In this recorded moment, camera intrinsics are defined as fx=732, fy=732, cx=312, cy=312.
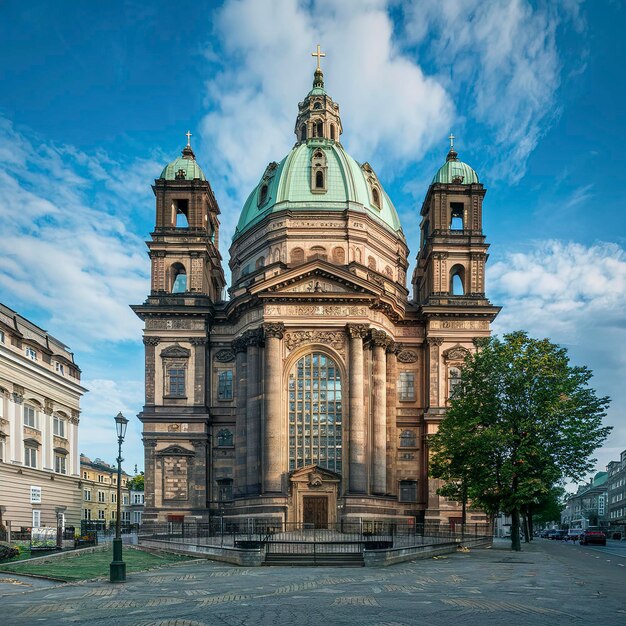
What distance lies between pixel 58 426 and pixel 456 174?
44.6m

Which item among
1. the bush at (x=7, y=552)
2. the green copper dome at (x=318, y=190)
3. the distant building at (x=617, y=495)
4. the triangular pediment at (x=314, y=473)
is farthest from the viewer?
the distant building at (x=617, y=495)

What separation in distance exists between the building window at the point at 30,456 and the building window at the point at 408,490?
103 ft

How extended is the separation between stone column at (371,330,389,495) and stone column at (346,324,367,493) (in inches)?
60.0

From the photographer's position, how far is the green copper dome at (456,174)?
7006cm

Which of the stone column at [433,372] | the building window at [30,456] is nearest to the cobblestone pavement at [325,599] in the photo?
the stone column at [433,372]

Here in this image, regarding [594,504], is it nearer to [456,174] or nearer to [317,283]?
[456,174]

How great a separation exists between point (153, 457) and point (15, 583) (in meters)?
35.7

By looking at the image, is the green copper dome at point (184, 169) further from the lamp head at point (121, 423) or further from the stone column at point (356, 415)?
the lamp head at point (121, 423)

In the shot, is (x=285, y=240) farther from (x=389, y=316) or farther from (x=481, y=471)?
(x=481, y=471)

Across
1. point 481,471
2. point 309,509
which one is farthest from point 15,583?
point 309,509

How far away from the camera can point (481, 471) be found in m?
44.4

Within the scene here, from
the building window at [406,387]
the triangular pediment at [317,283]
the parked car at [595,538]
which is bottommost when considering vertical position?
the parked car at [595,538]

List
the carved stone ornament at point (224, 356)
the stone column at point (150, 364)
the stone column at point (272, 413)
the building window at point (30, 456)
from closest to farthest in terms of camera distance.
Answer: the stone column at point (272, 413) < the building window at point (30, 456) < the stone column at point (150, 364) < the carved stone ornament at point (224, 356)

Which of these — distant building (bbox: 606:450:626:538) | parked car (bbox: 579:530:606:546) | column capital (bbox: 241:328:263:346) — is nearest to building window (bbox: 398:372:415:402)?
column capital (bbox: 241:328:263:346)
